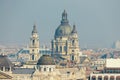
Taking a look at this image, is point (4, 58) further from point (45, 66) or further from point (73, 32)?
point (73, 32)

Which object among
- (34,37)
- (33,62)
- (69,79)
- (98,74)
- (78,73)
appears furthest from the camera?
(34,37)

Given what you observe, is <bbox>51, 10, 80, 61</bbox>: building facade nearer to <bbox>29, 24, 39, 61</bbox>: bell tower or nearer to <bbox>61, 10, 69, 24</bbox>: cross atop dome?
<bbox>61, 10, 69, 24</bbox>: cross atop dome

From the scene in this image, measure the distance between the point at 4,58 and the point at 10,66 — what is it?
5.06ft

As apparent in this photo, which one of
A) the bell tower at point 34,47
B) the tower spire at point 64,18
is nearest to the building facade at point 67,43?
the tower spire at point 64,18

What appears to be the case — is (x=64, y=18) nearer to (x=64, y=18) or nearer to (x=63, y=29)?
(x=64, y=18)

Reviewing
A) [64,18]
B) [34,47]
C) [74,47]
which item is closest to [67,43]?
[74,47]

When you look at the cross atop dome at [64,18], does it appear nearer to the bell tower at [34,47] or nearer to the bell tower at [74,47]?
the bell tower at [74,47]

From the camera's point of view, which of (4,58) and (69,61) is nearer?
(4,58)

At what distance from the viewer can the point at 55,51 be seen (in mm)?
179000

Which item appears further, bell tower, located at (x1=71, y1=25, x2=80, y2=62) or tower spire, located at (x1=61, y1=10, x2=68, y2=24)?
tower spire, located at (x1=61, y1=10, x2=68, y2=24)

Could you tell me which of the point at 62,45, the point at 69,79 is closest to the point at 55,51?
the point at 62,45

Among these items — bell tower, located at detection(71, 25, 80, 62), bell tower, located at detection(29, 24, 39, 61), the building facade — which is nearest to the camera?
bell tower, located at detection(29, 24, 39, 61)

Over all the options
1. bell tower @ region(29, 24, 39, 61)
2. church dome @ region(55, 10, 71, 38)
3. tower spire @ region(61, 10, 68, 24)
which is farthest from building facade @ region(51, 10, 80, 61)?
bell tower @ region(29, 24, 39, 61)

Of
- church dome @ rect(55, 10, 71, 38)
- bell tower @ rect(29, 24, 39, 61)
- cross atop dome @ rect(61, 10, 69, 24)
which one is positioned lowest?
bell tower @ rect(29, 24, 39, 61)
